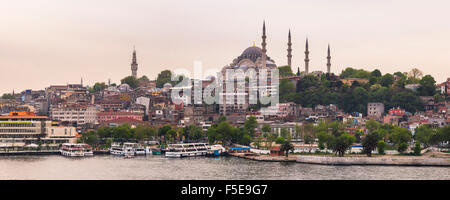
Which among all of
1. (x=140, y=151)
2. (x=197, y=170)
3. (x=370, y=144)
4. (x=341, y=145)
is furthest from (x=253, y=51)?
(x=197, y=170)

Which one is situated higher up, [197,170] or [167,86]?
[167,86]

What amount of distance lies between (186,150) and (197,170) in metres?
10.6

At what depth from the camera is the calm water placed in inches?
986

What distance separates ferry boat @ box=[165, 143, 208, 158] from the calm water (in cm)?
469

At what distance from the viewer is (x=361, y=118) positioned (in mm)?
50500

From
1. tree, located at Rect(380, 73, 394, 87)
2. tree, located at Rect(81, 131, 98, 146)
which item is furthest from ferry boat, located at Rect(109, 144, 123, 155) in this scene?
tree, located at Rect(380, 73, 394, 87)

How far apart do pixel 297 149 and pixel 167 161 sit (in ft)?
25.4

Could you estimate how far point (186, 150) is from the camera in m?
38.6

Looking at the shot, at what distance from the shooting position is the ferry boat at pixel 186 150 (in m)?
37.5

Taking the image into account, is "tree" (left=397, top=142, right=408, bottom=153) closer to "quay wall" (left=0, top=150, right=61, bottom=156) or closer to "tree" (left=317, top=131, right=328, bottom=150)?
"tree" (left=317, top=131, right=328, bottom=150)

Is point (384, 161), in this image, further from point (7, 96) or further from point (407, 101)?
point (7, 96)

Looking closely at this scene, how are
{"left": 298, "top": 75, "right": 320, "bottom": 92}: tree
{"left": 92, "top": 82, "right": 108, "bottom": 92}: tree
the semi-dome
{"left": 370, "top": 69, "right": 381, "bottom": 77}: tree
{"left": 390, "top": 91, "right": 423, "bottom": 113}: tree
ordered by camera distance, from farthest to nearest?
{"left": 92, "top": 82, "right": 108, "bottom": 92}: tree, the semi-dome, {"left": 370, "top": 69, "right": 381, "bottom": 77}: tree, {"left": 298, "top": 75, "right": 320, "bottom": 92}: tree, {"left": 390, "top": 91, "right": 423, "bottom": 113}: tree
